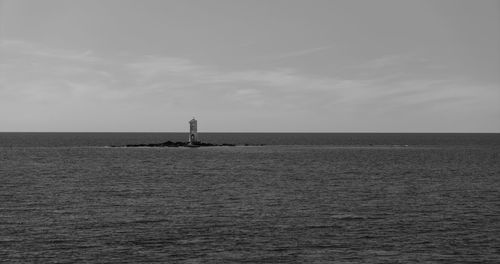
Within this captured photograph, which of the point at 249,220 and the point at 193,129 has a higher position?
the point at 193,129

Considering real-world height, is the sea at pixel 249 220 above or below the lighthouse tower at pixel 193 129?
below

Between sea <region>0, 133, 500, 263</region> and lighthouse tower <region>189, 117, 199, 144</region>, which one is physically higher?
lighthouse tower <region>189, 117, 199, 144</region>

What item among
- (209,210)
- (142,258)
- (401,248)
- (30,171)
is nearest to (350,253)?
(401,248)

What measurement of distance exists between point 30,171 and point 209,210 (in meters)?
52.6

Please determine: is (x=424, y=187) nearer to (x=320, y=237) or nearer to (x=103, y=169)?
(x=320, y=237)

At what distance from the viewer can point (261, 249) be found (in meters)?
34.4

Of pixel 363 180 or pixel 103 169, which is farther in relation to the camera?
pixel 103 169

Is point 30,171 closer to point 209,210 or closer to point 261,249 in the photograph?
point 209,210

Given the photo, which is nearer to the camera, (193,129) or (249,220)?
(249,220)

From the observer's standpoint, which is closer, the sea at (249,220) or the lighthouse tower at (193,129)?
the sea at (249,220)

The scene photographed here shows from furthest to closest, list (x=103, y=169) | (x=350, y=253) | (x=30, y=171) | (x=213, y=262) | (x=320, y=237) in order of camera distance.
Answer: (x=103, y=169) → (x=30, y=171) → (x=320, y=237) → (x=350, y=253) → (x=213, y=262)

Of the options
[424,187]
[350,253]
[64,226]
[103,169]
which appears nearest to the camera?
[350,253]

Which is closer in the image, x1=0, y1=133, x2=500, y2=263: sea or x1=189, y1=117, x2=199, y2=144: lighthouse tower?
x1=0, y1=133, x2=500, y2=263: sea

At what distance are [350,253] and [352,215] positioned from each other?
13.5 meters
